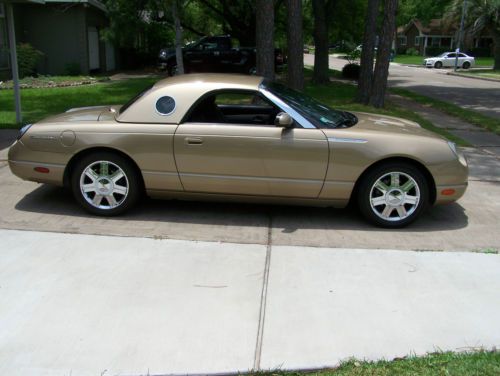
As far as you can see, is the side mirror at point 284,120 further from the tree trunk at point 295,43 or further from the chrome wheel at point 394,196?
the tree trunk at point 295,43

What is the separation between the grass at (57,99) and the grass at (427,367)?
8.88 meters

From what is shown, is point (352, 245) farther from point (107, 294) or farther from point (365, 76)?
point (365, 76)

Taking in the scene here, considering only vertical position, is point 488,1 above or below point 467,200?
above

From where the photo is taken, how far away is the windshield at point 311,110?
5.33 meters

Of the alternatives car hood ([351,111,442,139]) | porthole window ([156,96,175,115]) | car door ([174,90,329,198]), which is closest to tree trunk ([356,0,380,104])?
car hood ([351,111,442,139])

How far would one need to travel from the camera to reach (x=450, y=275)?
4.26 meters

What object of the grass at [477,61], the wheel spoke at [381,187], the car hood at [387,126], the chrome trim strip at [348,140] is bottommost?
the grass at [477,61]

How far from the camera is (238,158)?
520 cm

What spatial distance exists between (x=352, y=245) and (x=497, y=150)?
5726mm

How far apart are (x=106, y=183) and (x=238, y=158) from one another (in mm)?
1348

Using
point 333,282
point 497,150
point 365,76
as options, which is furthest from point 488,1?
point 333,282

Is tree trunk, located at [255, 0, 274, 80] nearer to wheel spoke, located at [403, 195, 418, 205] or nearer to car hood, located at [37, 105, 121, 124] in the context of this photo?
car hood, located at [37, 105, 121, 124]

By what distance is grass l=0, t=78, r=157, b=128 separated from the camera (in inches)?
464

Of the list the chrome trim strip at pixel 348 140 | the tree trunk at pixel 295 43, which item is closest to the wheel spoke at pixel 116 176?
the chrome trim strip at pixel 348 140
